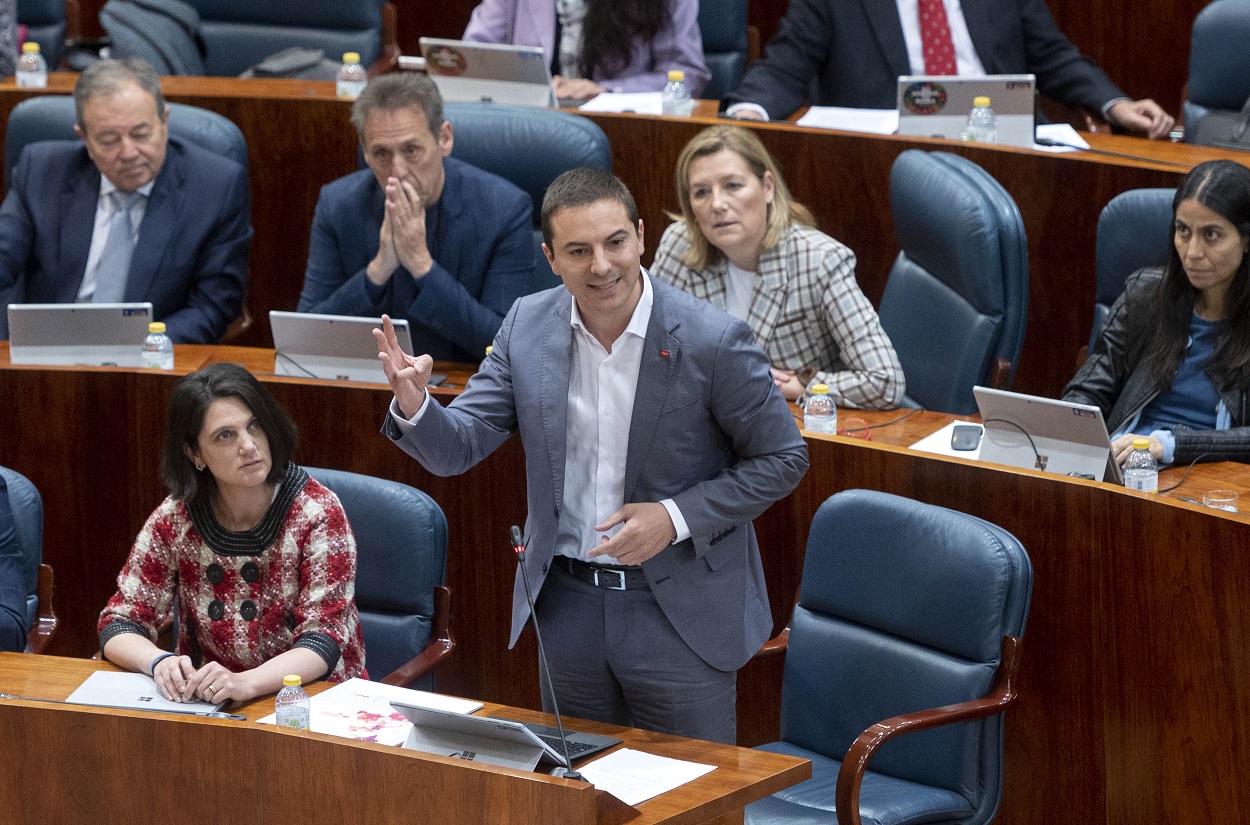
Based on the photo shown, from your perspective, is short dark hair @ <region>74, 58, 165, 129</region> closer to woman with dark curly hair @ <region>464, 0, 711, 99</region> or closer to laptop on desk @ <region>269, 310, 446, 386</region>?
laptop on desk @ <region>269, 310, 446, 386</region>

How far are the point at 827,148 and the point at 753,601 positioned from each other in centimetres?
148

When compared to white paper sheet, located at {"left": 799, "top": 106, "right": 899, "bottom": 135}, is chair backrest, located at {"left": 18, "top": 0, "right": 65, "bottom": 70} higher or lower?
higher

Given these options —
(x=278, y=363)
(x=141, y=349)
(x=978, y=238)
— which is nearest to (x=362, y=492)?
(x=278, y=363)

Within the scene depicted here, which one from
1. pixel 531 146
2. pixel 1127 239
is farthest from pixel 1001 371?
pixel 531 146

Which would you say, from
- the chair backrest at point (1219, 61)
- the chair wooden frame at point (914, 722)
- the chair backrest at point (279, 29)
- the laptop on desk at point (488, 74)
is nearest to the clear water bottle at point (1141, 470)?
the chair wooden frame at point (914, 722)

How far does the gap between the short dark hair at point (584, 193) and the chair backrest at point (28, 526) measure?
1007mm

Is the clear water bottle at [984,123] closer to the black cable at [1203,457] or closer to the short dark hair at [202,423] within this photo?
the black cable at [1203,457]

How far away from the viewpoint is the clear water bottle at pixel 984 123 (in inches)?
129

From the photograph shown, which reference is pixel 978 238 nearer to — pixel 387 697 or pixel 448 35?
pixel 387 697

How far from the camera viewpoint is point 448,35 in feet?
16.5

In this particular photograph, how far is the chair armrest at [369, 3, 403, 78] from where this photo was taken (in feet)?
14.2

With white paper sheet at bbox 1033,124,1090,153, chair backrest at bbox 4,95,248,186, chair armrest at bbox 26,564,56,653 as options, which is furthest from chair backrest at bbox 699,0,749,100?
chair armrest at bbox 26,564,56,653

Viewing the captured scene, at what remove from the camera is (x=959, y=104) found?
3.35 metres

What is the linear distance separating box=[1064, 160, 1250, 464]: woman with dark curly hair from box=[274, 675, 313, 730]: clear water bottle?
1.26m
